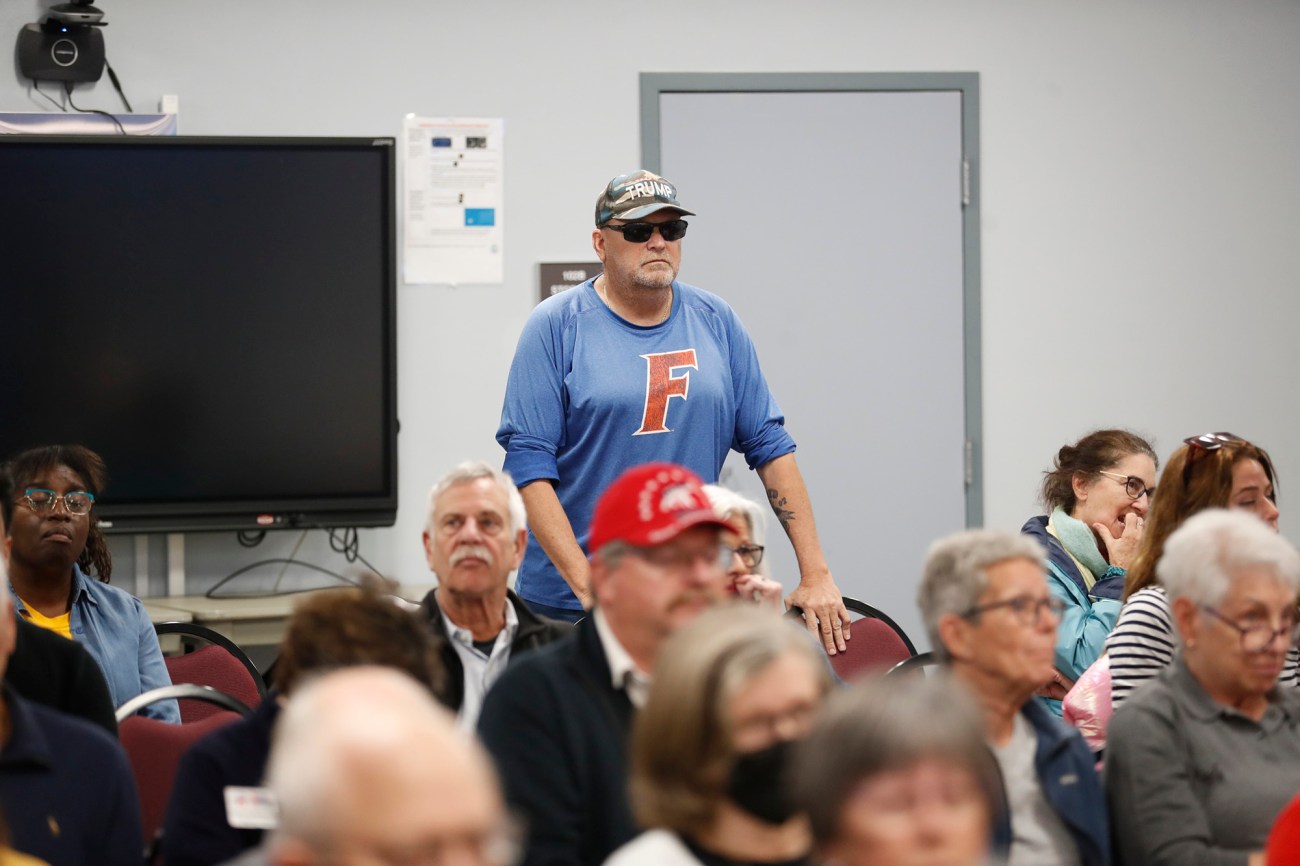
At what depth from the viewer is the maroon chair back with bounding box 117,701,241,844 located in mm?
2631

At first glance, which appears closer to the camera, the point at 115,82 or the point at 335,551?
the point at 115,82

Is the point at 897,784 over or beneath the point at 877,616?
over

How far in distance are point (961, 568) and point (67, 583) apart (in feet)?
7.34

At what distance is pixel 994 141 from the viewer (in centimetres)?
558

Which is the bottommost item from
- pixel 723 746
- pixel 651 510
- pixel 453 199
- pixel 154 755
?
pixel 154 755

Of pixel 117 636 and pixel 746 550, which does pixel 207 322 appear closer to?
pixel 117 636

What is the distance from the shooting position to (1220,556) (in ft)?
8.23

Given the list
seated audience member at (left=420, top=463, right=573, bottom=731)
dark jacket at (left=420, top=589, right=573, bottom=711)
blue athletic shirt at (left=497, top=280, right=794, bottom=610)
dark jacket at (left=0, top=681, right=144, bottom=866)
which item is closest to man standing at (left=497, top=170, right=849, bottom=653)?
blue athletic shirt at (left=497, top=280, right=794, bottom=610)

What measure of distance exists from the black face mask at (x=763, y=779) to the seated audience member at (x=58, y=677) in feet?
4.13

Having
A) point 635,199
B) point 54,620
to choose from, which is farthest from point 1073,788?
point 54,620

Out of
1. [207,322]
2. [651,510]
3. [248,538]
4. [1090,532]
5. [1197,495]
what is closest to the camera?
[651,510]

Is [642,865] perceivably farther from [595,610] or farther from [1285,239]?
[1285,239]

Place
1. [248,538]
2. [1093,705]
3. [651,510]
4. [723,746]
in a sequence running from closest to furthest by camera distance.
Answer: [723,746]
[651,510]
[1093,705]
[248,538]

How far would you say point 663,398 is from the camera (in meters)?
3.57
